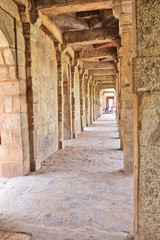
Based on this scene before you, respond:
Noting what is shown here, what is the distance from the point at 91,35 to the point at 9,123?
4265mm

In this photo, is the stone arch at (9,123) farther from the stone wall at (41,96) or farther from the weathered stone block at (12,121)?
the stone wall at (41,96)

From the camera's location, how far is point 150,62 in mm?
1479

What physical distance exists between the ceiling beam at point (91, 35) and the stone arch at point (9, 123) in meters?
3.47

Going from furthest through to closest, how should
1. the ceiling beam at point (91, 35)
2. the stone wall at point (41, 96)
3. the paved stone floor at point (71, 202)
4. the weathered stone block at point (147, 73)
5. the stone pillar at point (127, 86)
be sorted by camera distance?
the ceiling beam at point (91, 35), the stone wall at point (41, 96), the stone pillar at point (127, 86), the paved stone floor at point (71, 202), the weathered stone block at point (147, 73)

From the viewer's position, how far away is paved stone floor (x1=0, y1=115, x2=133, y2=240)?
7.45ft

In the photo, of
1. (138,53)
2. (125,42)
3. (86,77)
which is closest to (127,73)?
(125,42)

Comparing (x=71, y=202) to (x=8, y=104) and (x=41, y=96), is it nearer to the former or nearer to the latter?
(x=8, y=104)

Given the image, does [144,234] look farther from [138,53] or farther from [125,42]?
[125,42]

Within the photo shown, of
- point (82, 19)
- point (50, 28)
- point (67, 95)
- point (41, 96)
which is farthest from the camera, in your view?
point (67, 95)

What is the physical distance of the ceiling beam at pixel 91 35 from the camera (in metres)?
6.18

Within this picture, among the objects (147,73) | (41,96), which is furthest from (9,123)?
(147,73)

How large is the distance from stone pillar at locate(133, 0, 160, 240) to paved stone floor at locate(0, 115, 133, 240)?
2.32 ft

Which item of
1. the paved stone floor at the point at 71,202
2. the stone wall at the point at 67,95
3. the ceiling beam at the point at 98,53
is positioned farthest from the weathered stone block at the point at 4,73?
the ceiling beam at the point at 98,53

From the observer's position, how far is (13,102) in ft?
13.0
